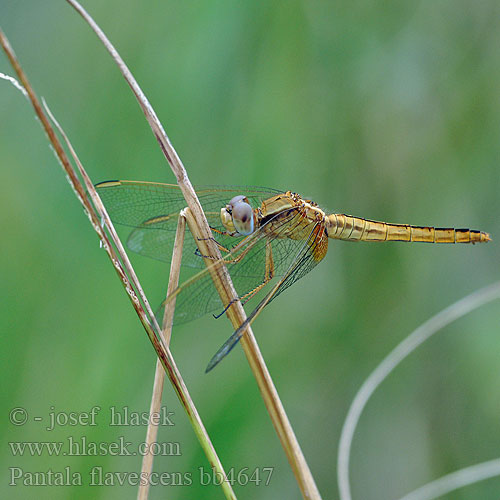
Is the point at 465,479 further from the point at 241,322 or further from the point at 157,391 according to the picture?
the point at 157,391

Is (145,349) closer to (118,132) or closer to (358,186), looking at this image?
(118,132)

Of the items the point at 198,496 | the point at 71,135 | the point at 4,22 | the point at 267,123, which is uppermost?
the point at 4,22

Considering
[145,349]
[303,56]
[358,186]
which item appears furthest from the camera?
[358,186]

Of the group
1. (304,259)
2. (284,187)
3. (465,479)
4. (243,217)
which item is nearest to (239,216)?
(243,217)

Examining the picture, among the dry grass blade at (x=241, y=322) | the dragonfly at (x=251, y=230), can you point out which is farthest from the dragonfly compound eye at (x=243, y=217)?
the dry grass blade at (x=241, y=322)

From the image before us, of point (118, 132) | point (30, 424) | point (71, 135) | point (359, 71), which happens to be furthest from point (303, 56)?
point (30, 424)

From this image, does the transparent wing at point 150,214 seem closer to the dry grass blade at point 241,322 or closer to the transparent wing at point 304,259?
the transparent wing at point 304,259

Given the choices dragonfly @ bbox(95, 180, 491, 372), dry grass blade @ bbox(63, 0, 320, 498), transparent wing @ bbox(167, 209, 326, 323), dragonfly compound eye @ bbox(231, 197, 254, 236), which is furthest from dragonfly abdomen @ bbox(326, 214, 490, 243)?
dry grass blade @ bbox(63, 0, 320, 498)
